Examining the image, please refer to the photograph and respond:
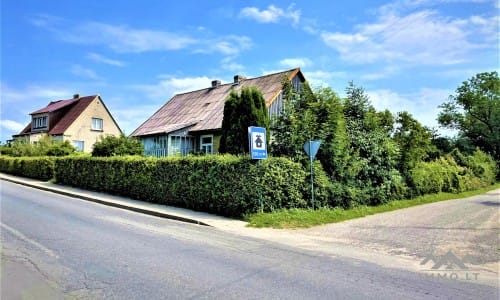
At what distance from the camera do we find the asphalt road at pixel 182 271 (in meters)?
4.72

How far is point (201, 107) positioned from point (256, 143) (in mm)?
19946

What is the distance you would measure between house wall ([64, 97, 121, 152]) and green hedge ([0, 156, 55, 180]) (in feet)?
34.4

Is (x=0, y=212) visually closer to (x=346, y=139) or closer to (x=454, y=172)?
(x=346, y=139)

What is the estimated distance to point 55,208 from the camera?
40.9 feet

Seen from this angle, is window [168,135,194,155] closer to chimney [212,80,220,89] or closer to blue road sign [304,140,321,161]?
chimney [212,80,220,89]

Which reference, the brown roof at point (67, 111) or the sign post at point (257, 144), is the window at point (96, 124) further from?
the sign post at point (257, 144)

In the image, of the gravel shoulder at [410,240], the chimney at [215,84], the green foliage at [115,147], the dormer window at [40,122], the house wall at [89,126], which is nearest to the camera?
the gravel shoulder at [410,240]

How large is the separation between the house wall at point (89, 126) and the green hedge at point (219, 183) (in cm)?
2840

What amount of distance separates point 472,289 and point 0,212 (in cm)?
1280

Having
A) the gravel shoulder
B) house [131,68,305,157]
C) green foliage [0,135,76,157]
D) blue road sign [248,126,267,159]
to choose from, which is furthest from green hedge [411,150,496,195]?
green foliage [0,135,76,157]

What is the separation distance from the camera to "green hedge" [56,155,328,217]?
11430mm

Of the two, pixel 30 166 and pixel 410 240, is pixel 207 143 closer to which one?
pixel 30 166

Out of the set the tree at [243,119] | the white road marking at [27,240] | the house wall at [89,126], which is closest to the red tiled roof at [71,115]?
the house wall at [89,126]

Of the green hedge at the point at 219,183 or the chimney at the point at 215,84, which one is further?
the chimney at the point at 215,84
